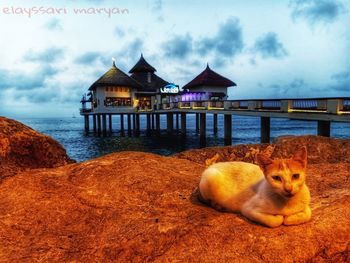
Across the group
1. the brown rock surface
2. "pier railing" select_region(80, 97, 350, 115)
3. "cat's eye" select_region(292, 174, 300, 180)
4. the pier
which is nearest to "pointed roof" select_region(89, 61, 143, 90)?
the pier

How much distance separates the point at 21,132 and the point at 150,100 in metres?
51.9

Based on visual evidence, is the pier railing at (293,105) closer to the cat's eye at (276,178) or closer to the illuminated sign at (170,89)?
the cat's eye at (276,178)

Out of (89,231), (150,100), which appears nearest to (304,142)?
(89,231)

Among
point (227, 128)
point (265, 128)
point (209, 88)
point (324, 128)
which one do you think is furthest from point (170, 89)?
point (324, 128)

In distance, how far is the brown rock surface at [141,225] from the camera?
356cm

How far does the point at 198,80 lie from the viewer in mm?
51438

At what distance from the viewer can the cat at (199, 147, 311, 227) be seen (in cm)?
349

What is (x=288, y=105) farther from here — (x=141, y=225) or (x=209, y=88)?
(x=209, y=88)

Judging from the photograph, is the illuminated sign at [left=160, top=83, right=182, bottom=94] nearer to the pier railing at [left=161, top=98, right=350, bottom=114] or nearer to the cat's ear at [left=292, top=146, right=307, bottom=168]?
the pier railing at [left=161, top=98, right=350, bottom=114]

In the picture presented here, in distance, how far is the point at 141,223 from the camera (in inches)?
168

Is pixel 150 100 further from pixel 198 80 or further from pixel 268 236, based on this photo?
pixel 268 236

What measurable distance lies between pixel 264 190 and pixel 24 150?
675cm

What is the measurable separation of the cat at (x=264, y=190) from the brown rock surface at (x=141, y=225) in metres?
0.16

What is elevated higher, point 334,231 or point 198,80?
point 198,80
